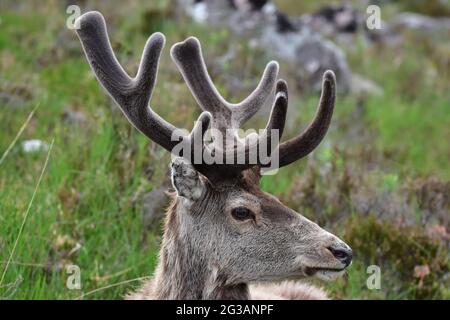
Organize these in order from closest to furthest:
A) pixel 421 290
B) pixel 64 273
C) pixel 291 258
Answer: pixel 291 258, pixel 64 273, pixel 421 290

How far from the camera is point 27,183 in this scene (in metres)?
7.04

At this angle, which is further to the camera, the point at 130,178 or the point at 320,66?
the point at 320,66

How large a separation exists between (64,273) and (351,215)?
2.68 meters

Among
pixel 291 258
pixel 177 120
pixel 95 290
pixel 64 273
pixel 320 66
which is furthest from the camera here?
pixel 320 66

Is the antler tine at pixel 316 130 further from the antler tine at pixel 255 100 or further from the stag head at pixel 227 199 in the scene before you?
the antler tine at pixel 255 100

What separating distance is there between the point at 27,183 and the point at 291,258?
8.85 ft

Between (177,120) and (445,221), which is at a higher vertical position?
(177,120)

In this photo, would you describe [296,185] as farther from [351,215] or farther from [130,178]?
[130,178]

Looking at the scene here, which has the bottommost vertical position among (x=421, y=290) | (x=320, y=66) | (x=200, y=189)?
(x=421, y=290)

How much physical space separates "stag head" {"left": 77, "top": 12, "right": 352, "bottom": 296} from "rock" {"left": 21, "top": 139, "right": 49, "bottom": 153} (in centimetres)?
300

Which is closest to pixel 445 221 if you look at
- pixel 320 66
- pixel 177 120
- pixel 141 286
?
pixel 177 120

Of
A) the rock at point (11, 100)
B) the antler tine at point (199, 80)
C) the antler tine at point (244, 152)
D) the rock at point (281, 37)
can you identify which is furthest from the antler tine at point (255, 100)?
the rock at point (281, 37)

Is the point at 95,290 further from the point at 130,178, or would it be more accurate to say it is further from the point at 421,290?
the point at 421,290

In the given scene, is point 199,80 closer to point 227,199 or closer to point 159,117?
point 159,117
